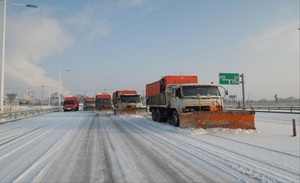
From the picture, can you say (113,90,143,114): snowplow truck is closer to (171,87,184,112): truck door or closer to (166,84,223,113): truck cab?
(171,87,184,112): truck door

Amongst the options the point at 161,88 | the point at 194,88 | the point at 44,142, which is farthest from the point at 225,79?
the point at 44,142

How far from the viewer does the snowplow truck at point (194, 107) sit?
1487cm

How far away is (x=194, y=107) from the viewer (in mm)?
16359

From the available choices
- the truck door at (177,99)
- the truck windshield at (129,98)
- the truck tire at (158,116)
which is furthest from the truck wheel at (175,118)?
the truck windshield at (129,98)


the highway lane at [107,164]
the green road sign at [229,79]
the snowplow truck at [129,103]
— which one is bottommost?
the highway lane at [107,164]

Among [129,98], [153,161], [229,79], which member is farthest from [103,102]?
[153,161]

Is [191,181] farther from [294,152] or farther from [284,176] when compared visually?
[294,152]

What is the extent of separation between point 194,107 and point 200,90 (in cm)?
115

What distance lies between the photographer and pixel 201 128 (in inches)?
590

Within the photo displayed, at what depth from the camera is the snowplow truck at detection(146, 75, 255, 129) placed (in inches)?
585

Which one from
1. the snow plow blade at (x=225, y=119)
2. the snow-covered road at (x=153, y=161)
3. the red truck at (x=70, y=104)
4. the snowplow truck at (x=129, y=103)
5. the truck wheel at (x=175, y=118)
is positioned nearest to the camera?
the snow-covered road at (x=153, y=161)

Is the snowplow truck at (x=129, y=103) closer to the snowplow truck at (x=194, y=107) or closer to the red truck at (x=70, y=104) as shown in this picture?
the snowplow truck at (x=194, y=107)

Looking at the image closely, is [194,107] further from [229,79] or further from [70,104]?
[70,104]

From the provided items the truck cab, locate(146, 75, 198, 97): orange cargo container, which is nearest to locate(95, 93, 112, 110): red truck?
locate(146, 75, 198, 97): orange cargo container
